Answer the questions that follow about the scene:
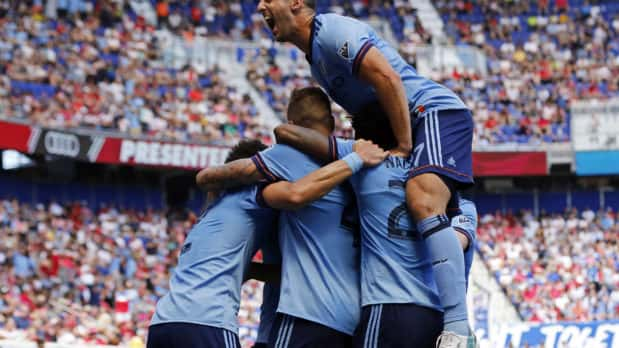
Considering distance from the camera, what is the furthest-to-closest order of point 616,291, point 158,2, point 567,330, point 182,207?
1. point 158,2
2. point 182,207
3. point 616,291
4. point 567,330

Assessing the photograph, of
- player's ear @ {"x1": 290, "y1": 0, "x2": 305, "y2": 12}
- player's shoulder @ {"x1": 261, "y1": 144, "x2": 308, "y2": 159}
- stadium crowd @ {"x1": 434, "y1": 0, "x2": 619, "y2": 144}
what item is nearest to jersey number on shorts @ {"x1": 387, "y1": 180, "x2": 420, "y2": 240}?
player's shoulder @ {"x1": 261, "y1": 144, "x2": 308, "y2": 159}

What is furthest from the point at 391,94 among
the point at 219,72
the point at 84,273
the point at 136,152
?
the point at 219,72

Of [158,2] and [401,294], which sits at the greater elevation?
[158,2]

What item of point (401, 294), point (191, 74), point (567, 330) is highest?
point (191, 74)

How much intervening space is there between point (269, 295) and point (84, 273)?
15.2 m

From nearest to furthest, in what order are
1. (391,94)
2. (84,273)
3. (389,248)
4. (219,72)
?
(389,248) → (391,94) → (84,273) → (219,72)

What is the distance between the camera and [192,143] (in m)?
25.7

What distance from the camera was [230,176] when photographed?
5.80m

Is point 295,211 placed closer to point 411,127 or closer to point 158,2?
point 411,127

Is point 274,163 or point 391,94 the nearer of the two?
point 274,163

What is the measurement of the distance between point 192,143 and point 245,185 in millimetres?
19910

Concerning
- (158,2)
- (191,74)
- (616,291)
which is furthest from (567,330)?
(158,2)

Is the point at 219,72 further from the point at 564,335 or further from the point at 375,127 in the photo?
the point at 375,127

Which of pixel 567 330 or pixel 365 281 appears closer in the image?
pixel 365 281
